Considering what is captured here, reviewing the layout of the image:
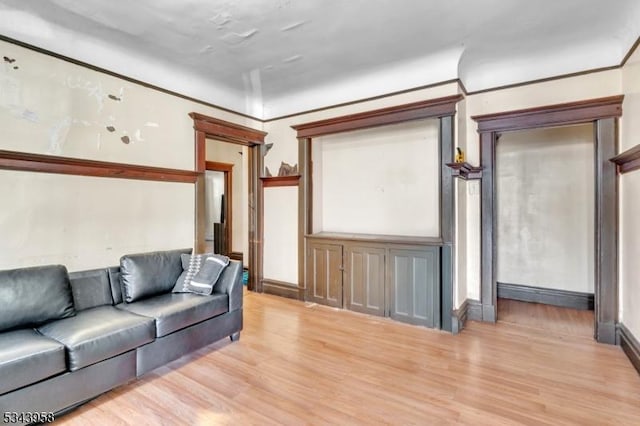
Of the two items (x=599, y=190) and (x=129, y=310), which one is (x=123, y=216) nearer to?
(x=129, y=310)

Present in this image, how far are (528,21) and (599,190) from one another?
1.78m

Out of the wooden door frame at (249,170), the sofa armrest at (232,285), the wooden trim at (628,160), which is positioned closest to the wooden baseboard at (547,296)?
the wooden trim at (628,160)

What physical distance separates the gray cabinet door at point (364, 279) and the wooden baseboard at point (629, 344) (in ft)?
7.20

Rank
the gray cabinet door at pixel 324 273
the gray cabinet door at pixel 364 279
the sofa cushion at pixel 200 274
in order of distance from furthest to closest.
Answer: the gray cabinet door at pixel 324 273
the gray cabinet door at pixel 364 279
the sofa cushion at pixel 200 274

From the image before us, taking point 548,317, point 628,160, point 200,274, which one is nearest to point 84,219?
point 200,274

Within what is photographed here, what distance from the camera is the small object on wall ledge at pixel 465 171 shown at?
3336 millimetres

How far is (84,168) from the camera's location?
304 cm

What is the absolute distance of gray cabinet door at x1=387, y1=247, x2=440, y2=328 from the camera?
3.56 meters

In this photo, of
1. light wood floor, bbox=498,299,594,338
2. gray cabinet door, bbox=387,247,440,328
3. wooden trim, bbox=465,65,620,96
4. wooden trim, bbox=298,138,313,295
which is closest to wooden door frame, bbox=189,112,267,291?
wooden trim, bbox=298,138,313,295

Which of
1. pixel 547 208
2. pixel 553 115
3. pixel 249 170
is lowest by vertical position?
pixel 547 208

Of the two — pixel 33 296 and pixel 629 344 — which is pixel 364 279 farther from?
pixel 33 296

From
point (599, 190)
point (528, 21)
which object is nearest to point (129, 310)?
point (528, 21)

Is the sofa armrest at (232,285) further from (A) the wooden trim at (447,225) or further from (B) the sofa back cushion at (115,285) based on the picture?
(A) the wooden trim at (447,225)

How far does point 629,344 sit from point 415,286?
1.85 metres
